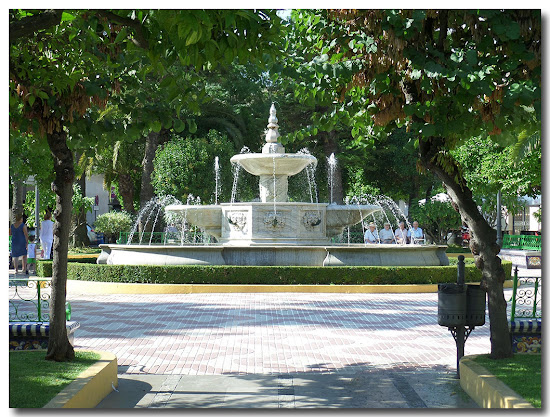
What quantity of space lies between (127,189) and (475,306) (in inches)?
1190

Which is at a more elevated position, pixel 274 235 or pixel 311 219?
pixel 311 219

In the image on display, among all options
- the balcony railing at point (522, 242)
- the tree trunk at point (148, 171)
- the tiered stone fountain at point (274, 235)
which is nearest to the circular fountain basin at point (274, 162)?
the tiered stone fountain at point (274, 235)

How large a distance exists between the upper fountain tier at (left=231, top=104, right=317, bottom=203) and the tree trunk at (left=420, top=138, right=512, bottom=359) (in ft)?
35.8

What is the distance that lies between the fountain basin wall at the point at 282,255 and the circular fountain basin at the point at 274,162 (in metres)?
2.86

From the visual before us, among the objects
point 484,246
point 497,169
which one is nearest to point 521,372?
point 484,246

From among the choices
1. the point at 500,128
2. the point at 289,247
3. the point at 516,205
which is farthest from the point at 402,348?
the point at 516,205

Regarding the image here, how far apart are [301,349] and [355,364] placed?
94cm

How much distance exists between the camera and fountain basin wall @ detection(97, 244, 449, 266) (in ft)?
48.9

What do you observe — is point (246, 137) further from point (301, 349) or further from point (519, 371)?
point (519, 371)

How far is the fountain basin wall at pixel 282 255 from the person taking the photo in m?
14.9

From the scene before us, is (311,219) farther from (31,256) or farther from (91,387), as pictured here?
(91,387)

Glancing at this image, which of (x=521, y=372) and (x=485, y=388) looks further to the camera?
(x=521, y=372)

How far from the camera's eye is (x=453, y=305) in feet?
20.1

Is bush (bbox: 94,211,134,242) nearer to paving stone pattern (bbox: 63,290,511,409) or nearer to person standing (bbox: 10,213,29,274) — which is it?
person standing (bbox: 10,213,29,274)
